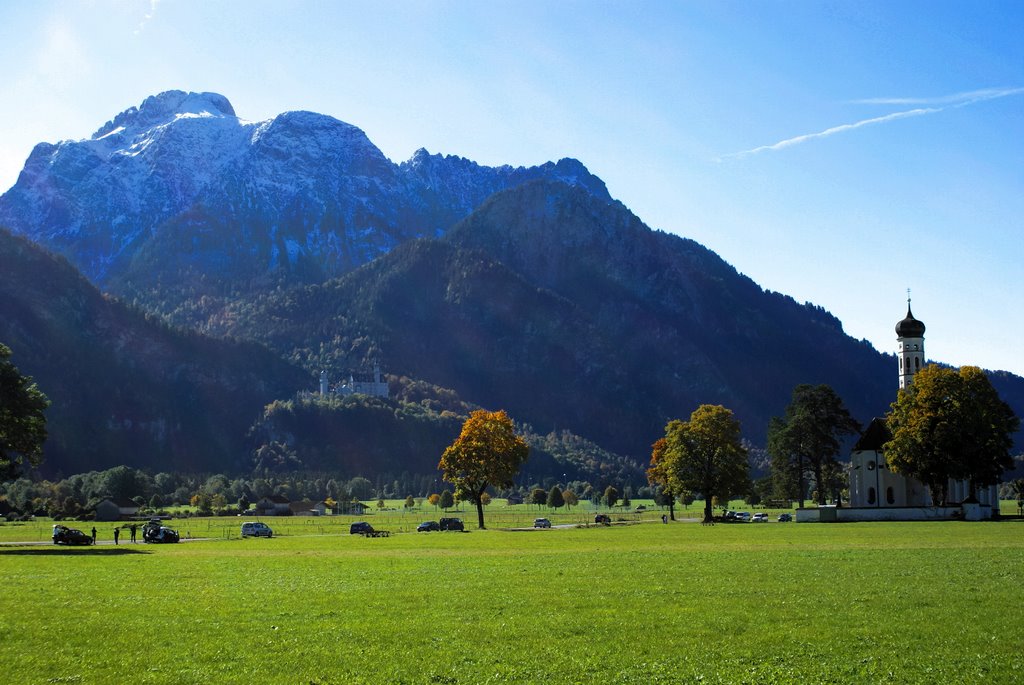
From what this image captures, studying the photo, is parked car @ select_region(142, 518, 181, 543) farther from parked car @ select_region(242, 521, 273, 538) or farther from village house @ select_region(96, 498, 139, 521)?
village house @ select_region(96, 498, 139, 521)

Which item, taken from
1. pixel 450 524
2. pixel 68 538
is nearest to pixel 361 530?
pixel 450 524

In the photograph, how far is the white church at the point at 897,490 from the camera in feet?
307

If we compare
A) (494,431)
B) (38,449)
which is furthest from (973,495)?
(38,449)

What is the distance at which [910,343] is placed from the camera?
446ft

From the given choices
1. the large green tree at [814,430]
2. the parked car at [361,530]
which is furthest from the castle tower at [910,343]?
the parked car at [361,530]

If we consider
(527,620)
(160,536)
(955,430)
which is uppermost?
(955,430)

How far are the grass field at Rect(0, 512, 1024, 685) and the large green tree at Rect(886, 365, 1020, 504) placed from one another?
1937 inches

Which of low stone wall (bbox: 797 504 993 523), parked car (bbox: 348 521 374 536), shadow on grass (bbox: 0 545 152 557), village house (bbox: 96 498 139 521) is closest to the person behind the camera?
shadow on grass (bbox: 0 545 152 557)

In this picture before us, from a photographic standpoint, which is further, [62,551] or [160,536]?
[160,536]

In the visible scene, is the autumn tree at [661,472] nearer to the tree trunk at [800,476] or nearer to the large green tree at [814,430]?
the large green tree at [814,430]

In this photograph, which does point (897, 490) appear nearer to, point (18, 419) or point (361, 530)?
point (361, 530)

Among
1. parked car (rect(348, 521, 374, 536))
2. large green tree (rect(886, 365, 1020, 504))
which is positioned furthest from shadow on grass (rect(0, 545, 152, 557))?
large green tree (rect(886, 365, 1020, 504))

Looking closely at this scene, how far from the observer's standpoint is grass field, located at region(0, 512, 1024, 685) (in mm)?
21969

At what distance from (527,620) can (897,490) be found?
100004 millimetres
